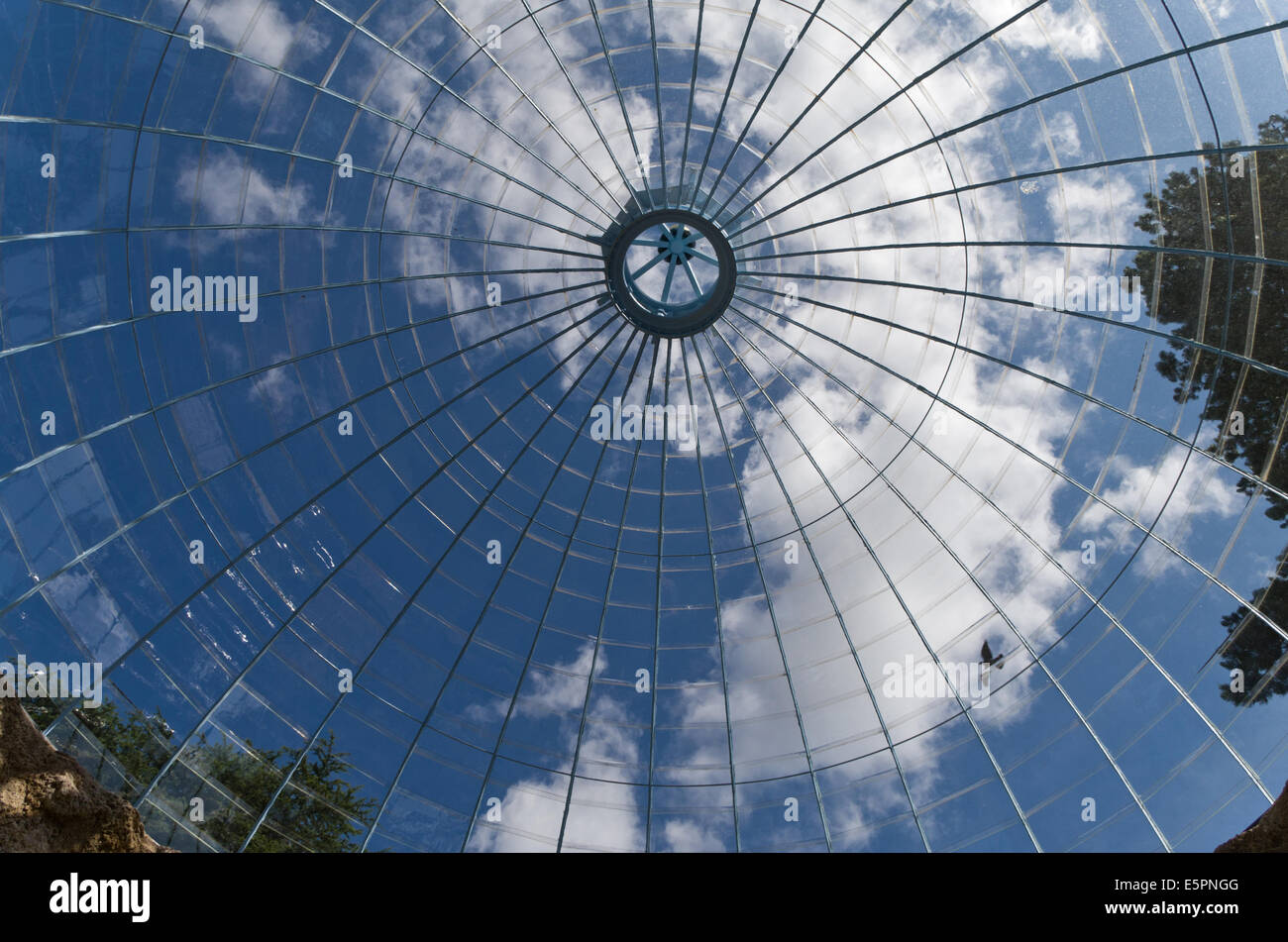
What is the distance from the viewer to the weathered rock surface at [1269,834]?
73.2 feet

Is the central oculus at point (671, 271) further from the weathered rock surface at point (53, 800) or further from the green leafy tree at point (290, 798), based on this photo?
the weathered rock surface at point (53, 800)

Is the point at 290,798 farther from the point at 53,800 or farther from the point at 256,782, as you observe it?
the point at 53,800

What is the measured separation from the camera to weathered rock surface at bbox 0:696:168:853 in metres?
22.8

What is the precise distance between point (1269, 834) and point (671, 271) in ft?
64.7

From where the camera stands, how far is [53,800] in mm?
23344

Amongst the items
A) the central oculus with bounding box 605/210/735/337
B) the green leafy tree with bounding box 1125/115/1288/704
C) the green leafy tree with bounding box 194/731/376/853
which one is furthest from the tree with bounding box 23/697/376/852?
the green leafy tree with bounding box 1125/115/1288/704

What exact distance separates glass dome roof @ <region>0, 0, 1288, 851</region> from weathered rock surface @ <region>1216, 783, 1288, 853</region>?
4.32 metres

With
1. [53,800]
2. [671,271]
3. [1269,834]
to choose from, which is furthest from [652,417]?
[1269,834]

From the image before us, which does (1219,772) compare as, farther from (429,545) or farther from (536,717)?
(429,545)

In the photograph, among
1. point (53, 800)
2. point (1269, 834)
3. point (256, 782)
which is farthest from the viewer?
point (256, 782)

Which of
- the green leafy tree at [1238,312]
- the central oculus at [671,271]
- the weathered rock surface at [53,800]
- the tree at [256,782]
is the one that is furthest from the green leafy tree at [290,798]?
the green leafy tree at [1238,312]

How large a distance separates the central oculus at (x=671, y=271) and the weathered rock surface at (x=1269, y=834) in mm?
18354

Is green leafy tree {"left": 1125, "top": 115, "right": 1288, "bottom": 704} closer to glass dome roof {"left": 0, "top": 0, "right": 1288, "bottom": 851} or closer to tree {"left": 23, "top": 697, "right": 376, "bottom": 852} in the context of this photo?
glass dome roof {"left": 0, "top": 0, "right": 1288, "bottom": 851}
